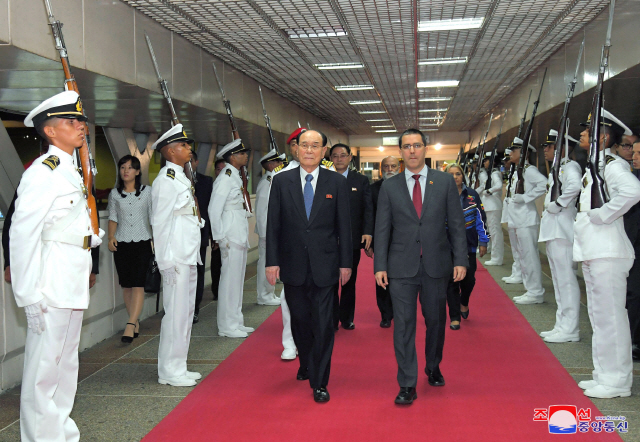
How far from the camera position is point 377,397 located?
394 centimetres

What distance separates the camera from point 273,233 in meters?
4.01

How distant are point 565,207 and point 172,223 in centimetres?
323

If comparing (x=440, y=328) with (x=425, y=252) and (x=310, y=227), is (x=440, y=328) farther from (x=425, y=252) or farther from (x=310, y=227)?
(x=310, y=227)

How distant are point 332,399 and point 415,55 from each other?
17.6 ft

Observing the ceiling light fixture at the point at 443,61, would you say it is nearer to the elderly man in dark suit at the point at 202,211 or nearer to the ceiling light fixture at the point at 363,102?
the elderly man in dark suit at the point at 202,211

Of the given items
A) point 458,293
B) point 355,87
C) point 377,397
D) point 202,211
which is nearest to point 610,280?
point 377,397

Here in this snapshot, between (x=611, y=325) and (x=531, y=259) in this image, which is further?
(x=531, y=259)

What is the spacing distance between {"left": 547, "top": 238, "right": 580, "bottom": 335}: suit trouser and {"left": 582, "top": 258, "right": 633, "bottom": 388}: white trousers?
1.33 metres

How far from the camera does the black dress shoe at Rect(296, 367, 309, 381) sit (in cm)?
433

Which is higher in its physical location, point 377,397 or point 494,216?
point 494,216

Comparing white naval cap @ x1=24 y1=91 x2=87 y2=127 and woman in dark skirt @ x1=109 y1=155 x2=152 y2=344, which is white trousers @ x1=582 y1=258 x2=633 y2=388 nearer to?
white naval cap @ x1=24 y1=91 x2=87 y2=127

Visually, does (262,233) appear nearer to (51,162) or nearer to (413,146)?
(413,146)

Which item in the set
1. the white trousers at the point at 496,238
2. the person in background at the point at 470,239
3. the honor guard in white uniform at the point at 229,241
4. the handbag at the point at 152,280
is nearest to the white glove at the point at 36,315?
the handbag at the point at 152,280

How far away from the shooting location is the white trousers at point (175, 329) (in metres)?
4.32
